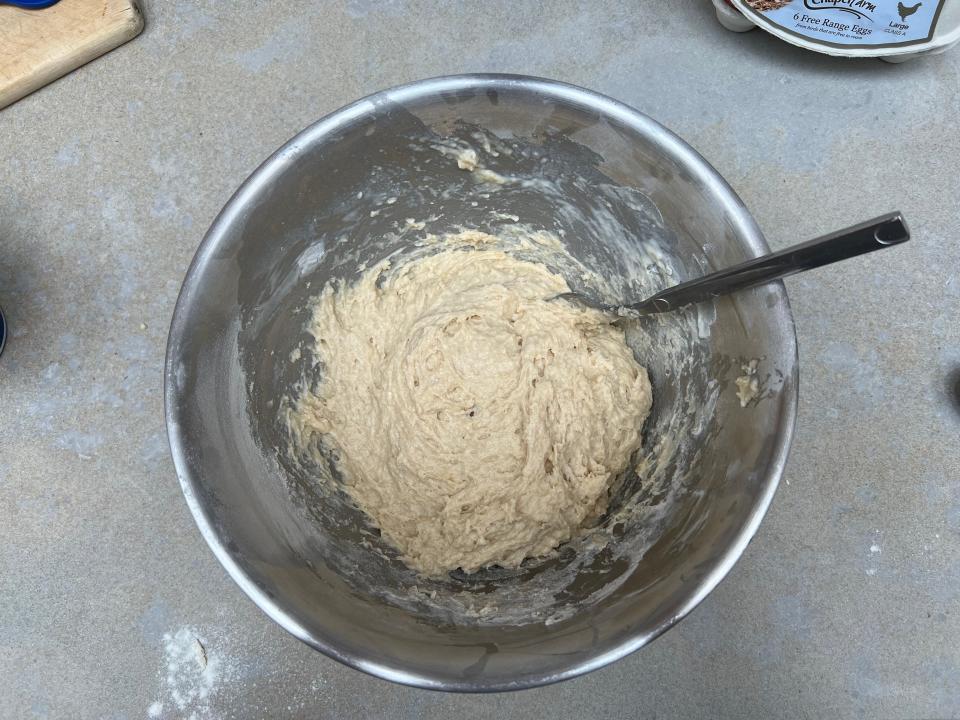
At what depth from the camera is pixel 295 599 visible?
1260 mm

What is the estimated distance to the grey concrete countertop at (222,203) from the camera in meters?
1.78

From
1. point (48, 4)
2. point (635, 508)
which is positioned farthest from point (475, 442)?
point (48, 4)

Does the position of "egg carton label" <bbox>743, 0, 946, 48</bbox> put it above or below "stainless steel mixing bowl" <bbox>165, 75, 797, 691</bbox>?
above

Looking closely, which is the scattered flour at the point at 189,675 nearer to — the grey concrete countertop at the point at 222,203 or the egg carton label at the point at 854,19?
the grey concrete countertop at the point at 222,203

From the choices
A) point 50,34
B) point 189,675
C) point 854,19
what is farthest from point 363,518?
point 854,19

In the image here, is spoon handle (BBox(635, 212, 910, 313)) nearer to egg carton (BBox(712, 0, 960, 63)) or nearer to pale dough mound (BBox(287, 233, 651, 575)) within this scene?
pale dough mound (BBox(287, 233, 651, 575))

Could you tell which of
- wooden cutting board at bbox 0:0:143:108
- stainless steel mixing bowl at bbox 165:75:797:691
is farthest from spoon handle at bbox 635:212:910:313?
wooden cutting board at bbox 0:0:143:108

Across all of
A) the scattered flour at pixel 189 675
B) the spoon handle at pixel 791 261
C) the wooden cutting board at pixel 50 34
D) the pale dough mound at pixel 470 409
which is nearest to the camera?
the spoon handle at pixel 791 261

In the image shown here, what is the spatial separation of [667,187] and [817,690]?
1461mm

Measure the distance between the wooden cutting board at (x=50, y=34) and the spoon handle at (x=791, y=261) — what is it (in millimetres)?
1854

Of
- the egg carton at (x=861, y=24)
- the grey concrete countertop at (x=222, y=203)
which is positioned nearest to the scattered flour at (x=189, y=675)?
the grey concrete countertop at (x=222, y=203)

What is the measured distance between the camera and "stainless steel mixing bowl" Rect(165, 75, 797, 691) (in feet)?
4.09

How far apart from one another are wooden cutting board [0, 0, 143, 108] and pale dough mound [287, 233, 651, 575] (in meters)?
1.19

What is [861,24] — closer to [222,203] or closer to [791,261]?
[791,261]
